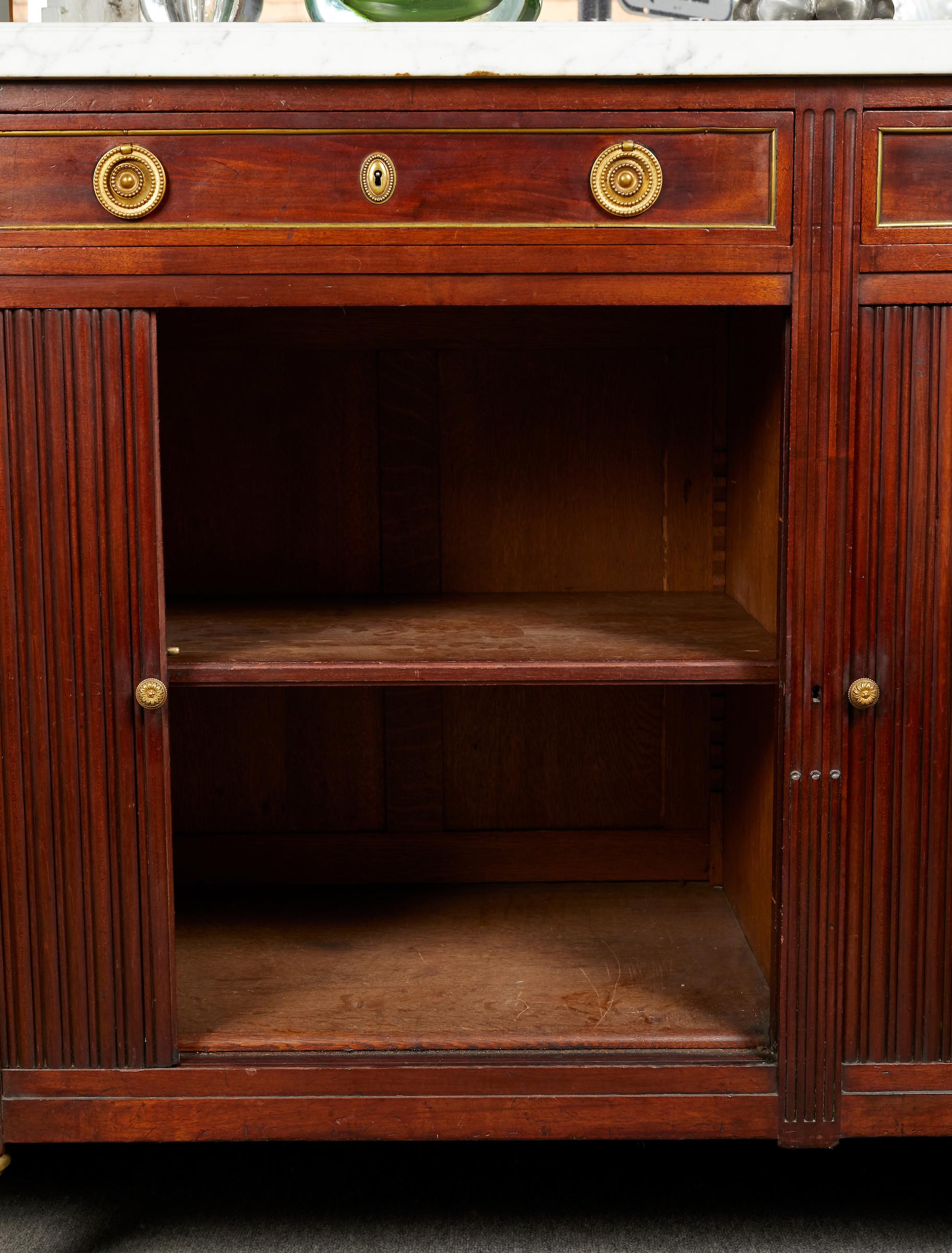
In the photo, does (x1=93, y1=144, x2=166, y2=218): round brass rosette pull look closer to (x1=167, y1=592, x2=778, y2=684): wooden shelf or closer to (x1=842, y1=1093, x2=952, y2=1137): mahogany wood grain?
(x1=167, y1=592, x2=778, y2=684): wooden shelf

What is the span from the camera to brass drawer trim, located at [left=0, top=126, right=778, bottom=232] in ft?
3.27

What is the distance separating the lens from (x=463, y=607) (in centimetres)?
143

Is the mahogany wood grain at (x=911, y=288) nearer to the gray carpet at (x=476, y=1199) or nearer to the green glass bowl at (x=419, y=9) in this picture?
the green glass bowl at (x=419, y=9)

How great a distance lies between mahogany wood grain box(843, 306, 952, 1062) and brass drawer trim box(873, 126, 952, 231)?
0.23 ft

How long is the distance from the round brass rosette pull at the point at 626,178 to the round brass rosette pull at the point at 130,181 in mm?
374

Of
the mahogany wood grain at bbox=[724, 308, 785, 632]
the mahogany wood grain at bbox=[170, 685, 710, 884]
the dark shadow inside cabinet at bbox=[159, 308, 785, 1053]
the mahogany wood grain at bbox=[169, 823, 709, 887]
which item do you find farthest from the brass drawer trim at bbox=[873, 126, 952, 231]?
the mahogany wood grain at bbox=[169, 823, 709, 887]

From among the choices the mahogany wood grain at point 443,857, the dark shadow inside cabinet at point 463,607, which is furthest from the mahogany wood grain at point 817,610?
the mahogany wood grain at point 443,857

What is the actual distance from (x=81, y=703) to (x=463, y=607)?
51 cm

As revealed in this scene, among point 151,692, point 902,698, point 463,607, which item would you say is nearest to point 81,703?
point 151,692

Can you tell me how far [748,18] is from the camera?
118 cm

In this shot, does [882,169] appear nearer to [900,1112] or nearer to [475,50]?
[475,50]

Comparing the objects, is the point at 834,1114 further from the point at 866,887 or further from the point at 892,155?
the point at 892,155

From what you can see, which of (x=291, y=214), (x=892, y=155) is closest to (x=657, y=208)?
(x=892, y=155)

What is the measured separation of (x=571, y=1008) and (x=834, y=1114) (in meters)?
0.27
